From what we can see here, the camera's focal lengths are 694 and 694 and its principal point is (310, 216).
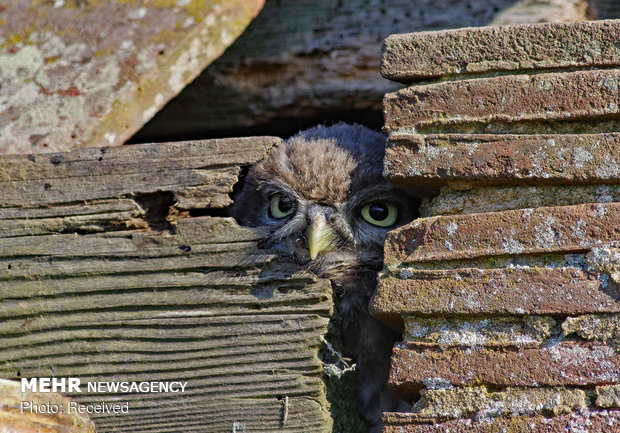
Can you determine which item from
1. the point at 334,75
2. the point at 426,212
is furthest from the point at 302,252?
the point at 334,75

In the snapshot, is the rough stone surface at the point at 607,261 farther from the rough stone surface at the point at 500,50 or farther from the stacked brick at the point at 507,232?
the rough stone surface at the point at 500,50

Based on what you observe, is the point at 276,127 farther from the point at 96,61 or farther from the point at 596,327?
the point at 596,327

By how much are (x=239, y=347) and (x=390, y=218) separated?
112cm

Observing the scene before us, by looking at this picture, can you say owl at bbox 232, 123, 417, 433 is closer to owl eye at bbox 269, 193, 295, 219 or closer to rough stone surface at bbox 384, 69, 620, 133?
owl eye at bbox 269, 193, 295, 219

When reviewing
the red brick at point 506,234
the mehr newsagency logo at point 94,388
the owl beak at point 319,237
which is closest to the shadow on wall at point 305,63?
the owl beak at point 319,237

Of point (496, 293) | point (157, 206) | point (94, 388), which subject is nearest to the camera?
point (496, 293)

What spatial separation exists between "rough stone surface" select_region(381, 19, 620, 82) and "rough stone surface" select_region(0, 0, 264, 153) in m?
0.88

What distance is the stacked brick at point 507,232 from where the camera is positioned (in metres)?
1.84

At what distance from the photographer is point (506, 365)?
187 centimetres

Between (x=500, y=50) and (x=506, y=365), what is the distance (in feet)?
3.00

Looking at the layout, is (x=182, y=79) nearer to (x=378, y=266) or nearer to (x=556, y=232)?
(x=378, y=266)

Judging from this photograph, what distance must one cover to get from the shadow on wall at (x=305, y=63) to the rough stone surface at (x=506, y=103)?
3.45 feet

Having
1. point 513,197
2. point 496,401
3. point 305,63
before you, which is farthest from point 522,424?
point 305,63

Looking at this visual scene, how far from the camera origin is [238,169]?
2346 mm
